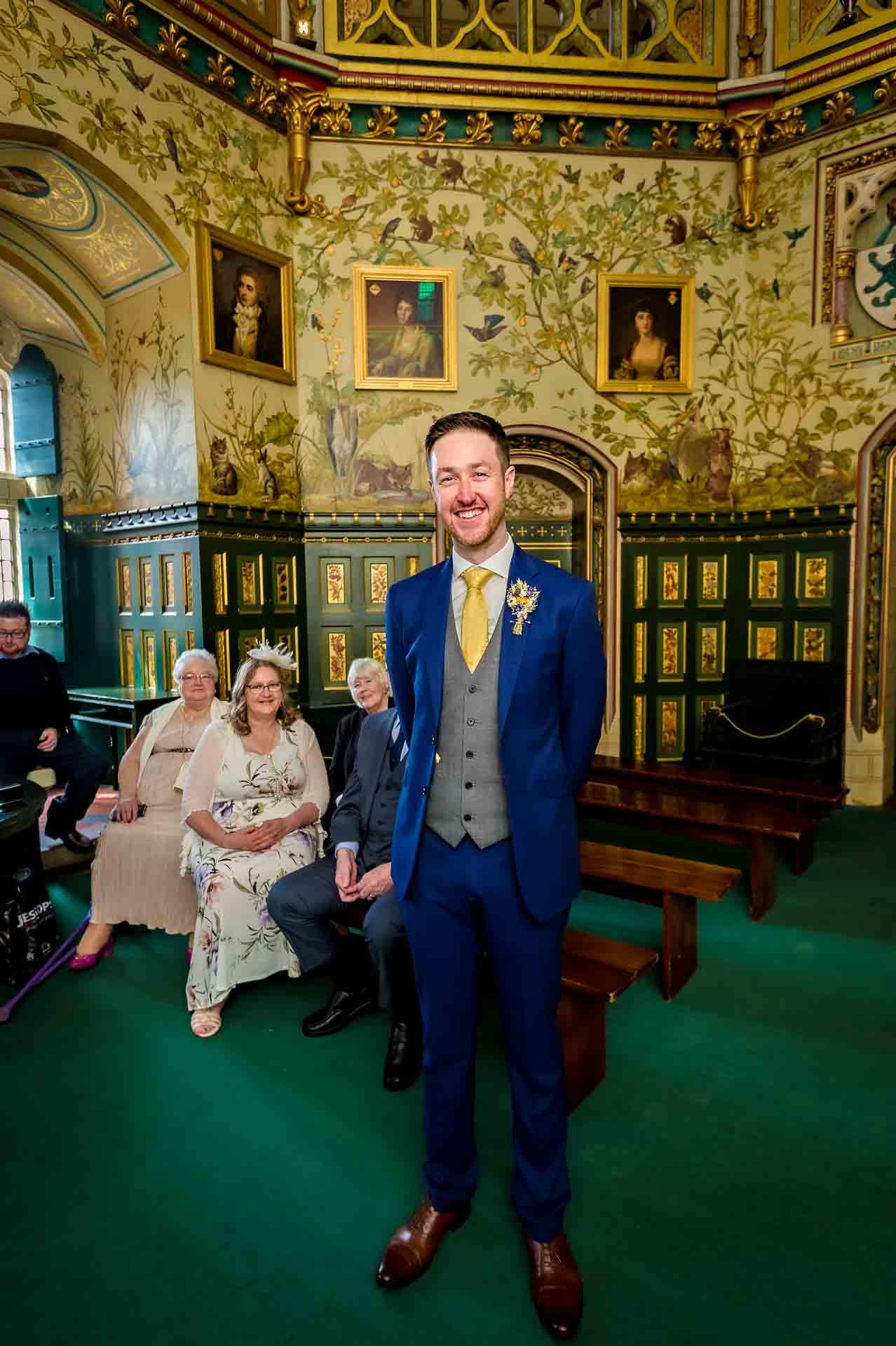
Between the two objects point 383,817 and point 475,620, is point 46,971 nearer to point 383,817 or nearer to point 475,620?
point 383,817

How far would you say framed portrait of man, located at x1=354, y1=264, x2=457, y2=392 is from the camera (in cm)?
726

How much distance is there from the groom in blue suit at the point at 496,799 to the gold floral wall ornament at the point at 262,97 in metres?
6.50

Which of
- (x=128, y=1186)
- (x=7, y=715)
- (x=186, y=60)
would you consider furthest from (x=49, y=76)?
(x=128, y=1186)

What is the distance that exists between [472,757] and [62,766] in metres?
4.74

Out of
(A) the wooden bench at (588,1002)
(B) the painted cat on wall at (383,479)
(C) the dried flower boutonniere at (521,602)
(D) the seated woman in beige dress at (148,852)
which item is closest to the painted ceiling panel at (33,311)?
(B) the painted cat on wall at (383,479)

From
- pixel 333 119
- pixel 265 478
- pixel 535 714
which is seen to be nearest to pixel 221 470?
pixel 265 478

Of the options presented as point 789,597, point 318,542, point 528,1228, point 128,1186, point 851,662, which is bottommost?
point 128,1186

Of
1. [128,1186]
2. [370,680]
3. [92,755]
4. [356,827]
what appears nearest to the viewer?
[128,1186]

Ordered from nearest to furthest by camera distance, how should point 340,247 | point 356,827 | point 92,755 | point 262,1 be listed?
point 356,827, point 92,755, point 262,1, point 340,247

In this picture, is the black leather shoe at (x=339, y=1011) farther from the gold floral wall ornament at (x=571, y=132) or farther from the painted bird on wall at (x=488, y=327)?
the gold floral wall ornament at (x=571, y=132)

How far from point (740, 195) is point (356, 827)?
729cm

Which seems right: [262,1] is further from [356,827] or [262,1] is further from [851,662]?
[851,662]

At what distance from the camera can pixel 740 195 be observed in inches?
293

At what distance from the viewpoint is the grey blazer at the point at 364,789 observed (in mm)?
3486
